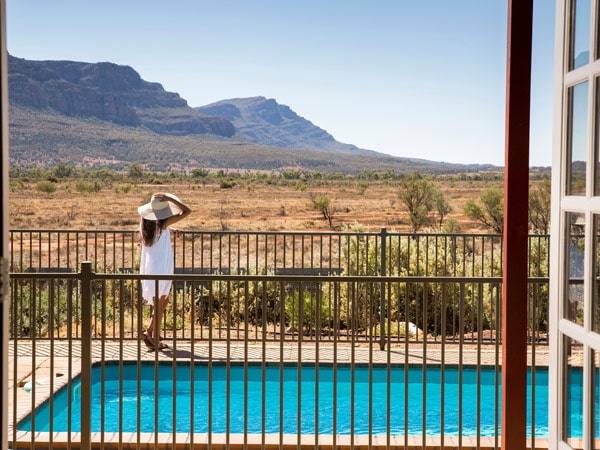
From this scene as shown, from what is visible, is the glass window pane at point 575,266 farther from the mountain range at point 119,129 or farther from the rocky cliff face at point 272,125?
the rocky cliff face at point 272,125

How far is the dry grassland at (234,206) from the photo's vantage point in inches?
1216

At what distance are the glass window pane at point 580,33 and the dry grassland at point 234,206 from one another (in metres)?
24.0

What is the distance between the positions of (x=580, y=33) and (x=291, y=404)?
4.52 meters

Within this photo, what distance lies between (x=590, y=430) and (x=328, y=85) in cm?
6916

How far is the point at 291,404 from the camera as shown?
633cm

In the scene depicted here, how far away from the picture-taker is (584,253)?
2297mm

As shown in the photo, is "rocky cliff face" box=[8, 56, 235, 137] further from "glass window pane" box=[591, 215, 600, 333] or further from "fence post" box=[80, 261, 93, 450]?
"glass window pane" box=[591, 215, 600, 333]

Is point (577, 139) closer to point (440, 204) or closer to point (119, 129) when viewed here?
point (440, 204)

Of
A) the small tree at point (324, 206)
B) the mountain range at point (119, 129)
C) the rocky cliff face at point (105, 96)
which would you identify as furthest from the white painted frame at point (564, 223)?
the rocky cliff face at point (105, 96)

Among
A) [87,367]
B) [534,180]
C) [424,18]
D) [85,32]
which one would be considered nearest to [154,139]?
[85,32]

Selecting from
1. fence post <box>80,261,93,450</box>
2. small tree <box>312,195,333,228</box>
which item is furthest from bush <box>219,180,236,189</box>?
fence post <box>80,261,93,450</box>

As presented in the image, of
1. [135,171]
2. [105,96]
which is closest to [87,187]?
[135,171]

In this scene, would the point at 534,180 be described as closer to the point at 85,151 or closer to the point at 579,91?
the point at 85,151

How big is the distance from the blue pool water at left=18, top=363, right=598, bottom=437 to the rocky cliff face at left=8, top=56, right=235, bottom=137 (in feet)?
185
